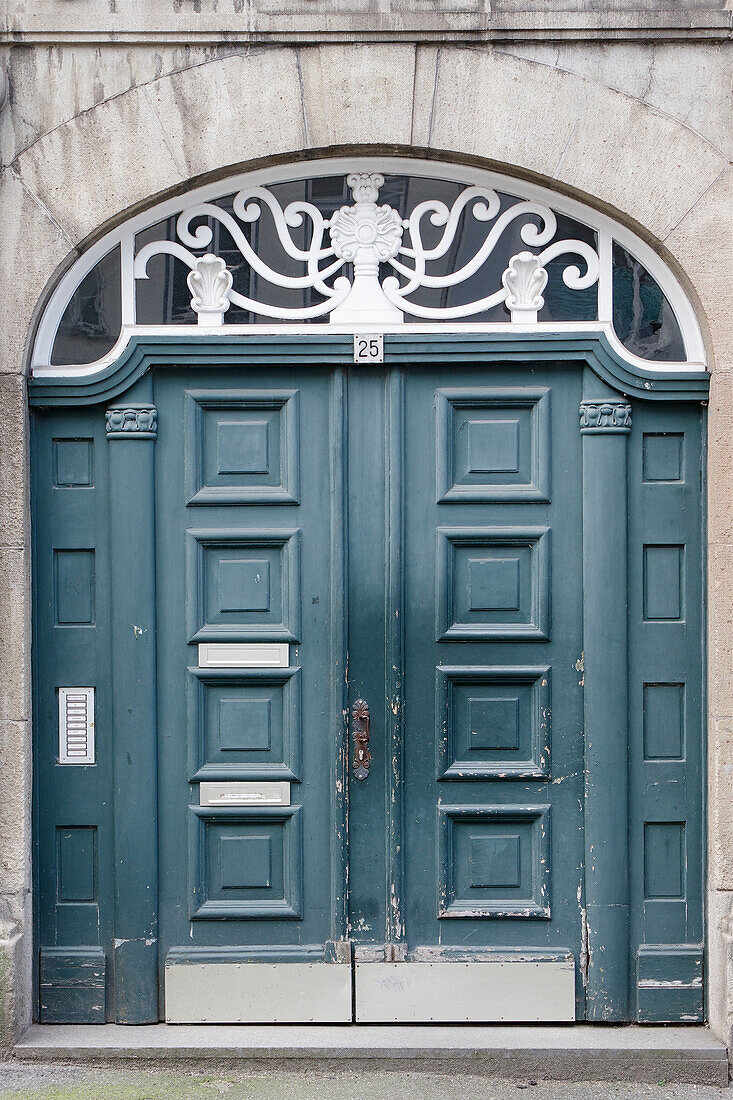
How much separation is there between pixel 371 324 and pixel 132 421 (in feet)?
3.67

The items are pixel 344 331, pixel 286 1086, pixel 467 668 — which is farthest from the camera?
pixel 467 668

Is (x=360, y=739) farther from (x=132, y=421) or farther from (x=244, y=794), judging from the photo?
(x=132, y=421)

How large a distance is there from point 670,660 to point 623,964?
1343 millimetres

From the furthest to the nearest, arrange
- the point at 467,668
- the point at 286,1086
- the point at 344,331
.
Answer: the point at 467,668 < the point at 344,331 < the point at 286,1086

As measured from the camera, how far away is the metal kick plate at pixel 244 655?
4316 mm

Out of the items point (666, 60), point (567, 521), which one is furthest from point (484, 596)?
point (666, 60)

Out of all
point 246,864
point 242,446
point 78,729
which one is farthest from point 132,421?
point 246,864

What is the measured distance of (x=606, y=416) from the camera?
4.24 m

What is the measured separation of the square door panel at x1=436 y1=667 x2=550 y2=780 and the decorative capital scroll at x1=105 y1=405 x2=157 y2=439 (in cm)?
167

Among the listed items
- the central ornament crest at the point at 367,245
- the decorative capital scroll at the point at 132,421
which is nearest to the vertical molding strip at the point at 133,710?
the decorative capital scroll at the point at 132,421

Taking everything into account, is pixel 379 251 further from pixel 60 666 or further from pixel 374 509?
pixel 60 666

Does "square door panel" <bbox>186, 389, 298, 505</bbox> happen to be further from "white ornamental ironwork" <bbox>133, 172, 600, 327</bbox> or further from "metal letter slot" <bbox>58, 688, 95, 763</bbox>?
"metal letter slot" <bbox>58, 688, 95, 763</bbox>

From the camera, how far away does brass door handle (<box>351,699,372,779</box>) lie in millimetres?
4305

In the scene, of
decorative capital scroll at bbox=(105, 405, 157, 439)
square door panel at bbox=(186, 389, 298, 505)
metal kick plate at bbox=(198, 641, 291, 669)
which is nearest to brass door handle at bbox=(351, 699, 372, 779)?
metal kick plate at bbox=(198, 641, 291, 669)
